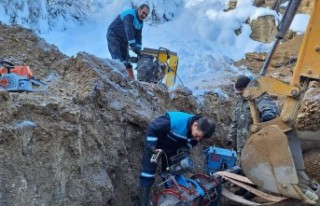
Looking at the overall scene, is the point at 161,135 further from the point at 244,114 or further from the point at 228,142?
the point at 228,142

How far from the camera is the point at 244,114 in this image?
7285mm

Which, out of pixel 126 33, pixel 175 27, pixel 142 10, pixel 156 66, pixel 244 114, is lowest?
pixel 244 114

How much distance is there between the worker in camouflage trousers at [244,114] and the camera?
22.1ft

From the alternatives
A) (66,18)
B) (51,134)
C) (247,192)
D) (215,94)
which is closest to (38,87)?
(51,134)

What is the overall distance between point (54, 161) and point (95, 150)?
60 centimetres

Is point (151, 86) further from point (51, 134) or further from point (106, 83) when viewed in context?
point (51, 134)

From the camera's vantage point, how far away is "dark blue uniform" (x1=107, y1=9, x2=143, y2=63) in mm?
8734

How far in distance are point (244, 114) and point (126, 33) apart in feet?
8.24

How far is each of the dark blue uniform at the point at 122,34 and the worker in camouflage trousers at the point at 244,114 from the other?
2.16 meters

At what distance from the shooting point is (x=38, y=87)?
5.93 meters

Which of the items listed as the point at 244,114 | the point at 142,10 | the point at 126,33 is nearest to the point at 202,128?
the point at 244,114

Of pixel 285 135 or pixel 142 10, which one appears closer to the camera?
pixel 285 135

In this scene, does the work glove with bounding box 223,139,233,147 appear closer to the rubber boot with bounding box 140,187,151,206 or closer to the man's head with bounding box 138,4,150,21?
the rubber boot with bounding box 140,187,151,206

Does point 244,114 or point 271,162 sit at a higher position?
point 244,114
